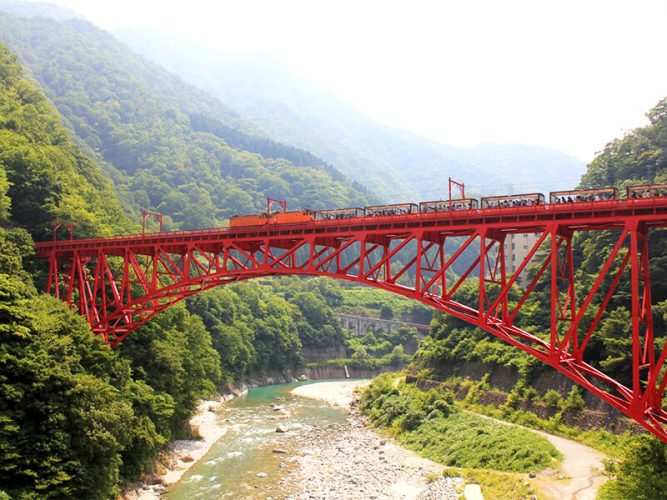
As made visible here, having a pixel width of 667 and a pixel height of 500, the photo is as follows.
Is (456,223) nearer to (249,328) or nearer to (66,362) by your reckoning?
(66,362)

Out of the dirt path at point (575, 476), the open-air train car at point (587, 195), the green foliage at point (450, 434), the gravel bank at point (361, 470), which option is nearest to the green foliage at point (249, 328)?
the green foliage at point (450, 434)

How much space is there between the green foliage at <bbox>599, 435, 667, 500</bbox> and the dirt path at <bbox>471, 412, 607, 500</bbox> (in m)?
2.22

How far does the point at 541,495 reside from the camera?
87.6ft

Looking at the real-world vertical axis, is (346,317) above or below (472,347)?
below

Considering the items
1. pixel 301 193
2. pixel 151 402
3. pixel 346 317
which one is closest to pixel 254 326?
pixel 346 317

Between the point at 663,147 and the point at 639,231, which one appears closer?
the point at 639,231

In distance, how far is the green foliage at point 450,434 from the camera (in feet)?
106

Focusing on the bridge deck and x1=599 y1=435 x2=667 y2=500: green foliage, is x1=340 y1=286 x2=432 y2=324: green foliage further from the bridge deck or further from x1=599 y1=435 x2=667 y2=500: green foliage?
x1=599 y1=435 x2=667 y2=500: green foliage

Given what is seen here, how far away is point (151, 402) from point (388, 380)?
1282 inches

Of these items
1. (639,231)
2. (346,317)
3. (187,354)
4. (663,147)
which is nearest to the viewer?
(639,231)

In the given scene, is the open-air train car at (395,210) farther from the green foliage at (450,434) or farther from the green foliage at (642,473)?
the green foliage at (450,434)

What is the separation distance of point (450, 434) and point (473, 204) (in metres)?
18.3

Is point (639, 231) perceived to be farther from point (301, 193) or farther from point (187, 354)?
point (301, 193)

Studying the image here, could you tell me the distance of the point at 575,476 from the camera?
93.6 ft
